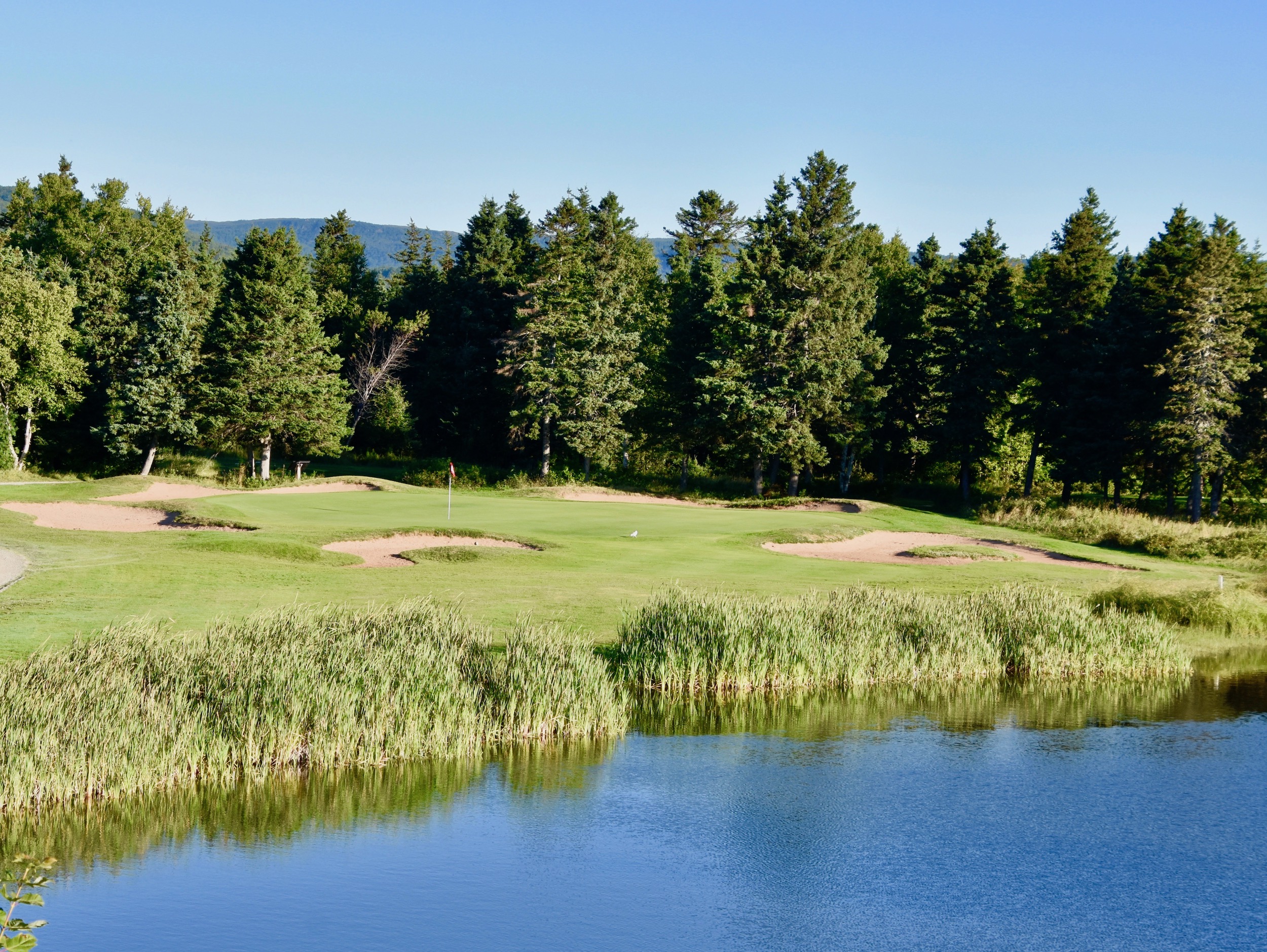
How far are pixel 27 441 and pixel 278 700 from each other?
5016 cm

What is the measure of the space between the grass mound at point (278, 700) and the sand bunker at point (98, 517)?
703 inches

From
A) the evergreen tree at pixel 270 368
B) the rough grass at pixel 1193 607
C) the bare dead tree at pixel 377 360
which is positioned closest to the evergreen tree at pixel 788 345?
the evergreen tree at pixel 270 368

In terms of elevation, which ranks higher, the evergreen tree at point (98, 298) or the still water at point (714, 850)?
the evergreen tree at point (98, 298)

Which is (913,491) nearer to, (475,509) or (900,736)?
(475,509)

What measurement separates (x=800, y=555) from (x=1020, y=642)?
11737 mm

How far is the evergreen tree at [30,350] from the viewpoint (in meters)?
54.0

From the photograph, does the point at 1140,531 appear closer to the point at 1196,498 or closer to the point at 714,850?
the point at 1196,498

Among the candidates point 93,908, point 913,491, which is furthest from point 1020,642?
point 913,491

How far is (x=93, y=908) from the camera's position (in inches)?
398

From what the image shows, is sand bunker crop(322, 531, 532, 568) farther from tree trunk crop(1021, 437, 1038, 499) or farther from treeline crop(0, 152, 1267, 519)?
tree trunk crop(1021, 437, 1038, 499)

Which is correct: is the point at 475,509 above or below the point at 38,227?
below

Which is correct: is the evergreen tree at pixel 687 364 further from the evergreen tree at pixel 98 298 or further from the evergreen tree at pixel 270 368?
the evergreen tree at pixel 98 298

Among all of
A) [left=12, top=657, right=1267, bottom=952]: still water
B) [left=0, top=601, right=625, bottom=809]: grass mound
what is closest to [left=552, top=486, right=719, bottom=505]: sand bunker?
[left=0, top=601, right=625, bottom=809]: grass mound

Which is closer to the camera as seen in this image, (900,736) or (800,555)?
(900,736)
